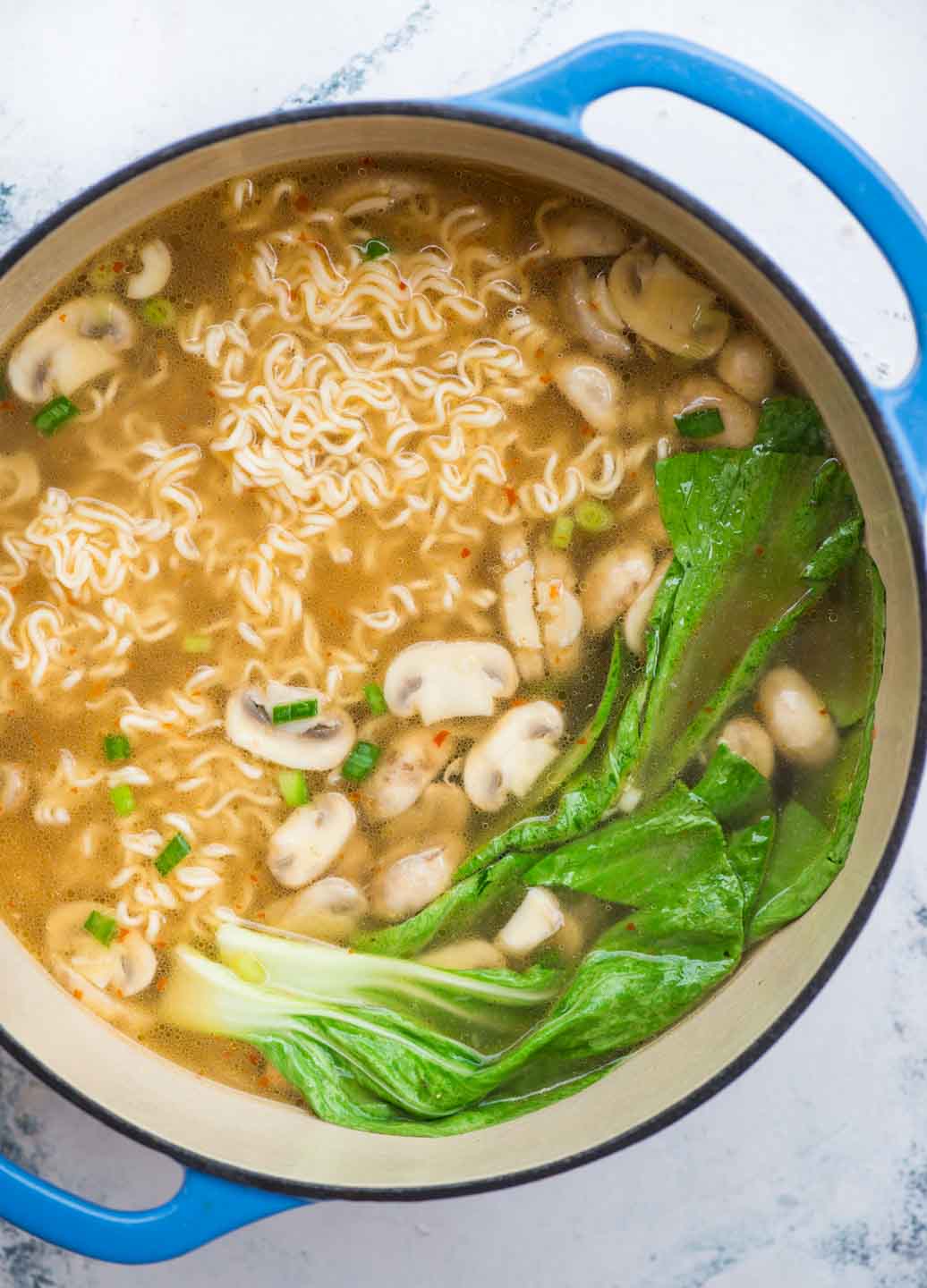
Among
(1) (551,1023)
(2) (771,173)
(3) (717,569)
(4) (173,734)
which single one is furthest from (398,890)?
(2) (771,173)

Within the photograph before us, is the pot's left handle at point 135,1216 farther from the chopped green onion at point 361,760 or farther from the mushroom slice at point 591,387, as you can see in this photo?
the mushroom slice at point 591,387

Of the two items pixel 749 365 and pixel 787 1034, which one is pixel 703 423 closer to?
pixel 749 365

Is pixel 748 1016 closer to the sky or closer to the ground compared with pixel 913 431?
closer to the ground

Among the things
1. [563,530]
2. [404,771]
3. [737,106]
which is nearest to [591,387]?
[563,530]

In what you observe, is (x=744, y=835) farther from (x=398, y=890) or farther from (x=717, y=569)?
(x=398, y=890)

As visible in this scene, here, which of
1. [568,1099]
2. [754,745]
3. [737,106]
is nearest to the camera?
[737,106]
